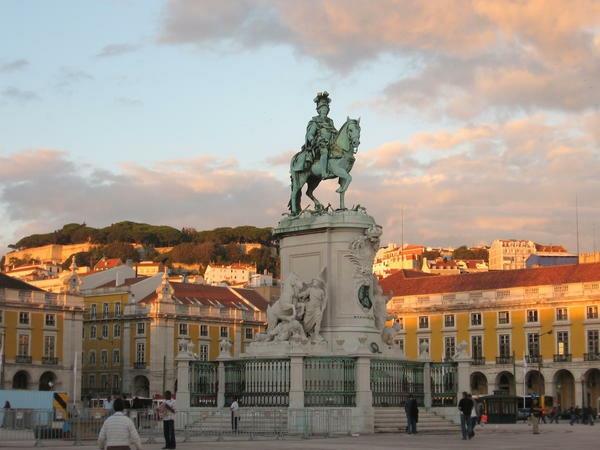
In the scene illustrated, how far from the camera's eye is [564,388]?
7875 centimetres

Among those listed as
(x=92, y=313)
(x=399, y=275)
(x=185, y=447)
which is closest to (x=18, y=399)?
(x=185, y=447)

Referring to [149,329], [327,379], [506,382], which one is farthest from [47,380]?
[327,379]

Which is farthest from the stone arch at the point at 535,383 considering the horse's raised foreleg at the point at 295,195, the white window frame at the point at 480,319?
the horse's raised foreleg at the point at 295,195

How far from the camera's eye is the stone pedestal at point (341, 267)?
29906mm

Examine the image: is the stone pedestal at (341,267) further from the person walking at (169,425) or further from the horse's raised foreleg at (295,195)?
the person walking at (169,425)

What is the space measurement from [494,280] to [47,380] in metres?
31.3

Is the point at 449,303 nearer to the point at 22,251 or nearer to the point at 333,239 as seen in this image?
the point at 333,239

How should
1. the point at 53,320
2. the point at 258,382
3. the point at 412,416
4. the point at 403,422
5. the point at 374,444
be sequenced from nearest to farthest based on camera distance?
the point at 374,444, the point at 412,416, the point at 258,382, the point at 403,422, the point at 53,320

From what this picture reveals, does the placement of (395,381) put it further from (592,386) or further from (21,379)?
(592,386)

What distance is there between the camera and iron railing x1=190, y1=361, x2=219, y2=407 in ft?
103

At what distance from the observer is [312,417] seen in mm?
27734

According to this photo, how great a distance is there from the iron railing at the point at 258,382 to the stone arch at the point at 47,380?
1837 inches

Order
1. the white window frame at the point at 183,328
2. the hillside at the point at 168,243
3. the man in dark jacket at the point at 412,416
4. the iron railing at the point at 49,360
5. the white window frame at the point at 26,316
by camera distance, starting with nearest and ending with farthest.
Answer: the man in dark jacket at the point at 412,416, the white window frame at the point at 26,316, the iron railing at the point at 49,360, the white window frame at the point at 183,328, the hillside at the point at 168,243

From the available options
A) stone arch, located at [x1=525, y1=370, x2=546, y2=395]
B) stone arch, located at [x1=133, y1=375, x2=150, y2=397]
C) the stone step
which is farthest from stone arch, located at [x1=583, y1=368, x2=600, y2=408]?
the stone step
